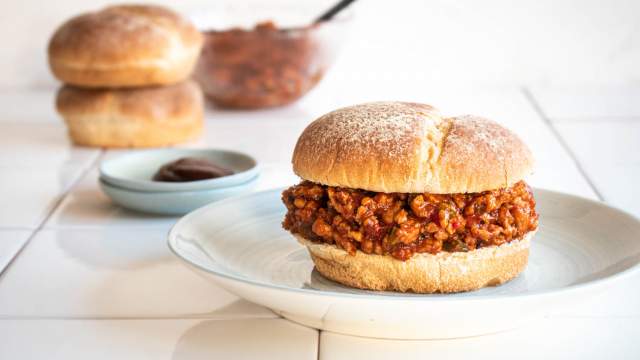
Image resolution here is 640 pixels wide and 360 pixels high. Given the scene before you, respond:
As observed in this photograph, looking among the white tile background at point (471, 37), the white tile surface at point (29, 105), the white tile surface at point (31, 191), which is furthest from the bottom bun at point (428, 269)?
the white tile background at point (471, 37)

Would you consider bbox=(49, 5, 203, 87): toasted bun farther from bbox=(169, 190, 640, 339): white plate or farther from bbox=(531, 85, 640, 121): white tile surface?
bbox=(531, 85, 640, 121): white tile surface

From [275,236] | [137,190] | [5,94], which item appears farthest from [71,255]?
[5,94]

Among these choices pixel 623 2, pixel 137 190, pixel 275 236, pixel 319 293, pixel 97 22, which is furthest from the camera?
pixel 623 2

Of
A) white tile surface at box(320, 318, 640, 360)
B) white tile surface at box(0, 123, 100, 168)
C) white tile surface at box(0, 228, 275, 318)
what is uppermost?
white tile surface at box(320, 318, 640, 360)

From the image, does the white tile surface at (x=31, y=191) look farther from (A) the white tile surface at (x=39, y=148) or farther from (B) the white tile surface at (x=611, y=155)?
(B) the white tile surface at (x=611, y=155)

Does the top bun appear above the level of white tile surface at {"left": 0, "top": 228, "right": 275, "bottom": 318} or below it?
above

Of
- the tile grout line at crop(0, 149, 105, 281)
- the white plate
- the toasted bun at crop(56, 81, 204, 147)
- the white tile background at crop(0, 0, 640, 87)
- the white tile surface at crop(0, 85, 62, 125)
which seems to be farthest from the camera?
the white tile background at crop(0, 0, 640, 87)

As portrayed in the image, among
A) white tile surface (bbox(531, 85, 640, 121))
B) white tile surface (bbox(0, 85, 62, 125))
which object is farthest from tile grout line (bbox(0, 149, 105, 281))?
white tile surface (bbox(531, 85, 640, 121))

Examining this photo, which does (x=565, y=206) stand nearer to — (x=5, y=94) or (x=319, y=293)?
(x=319, y=293)
